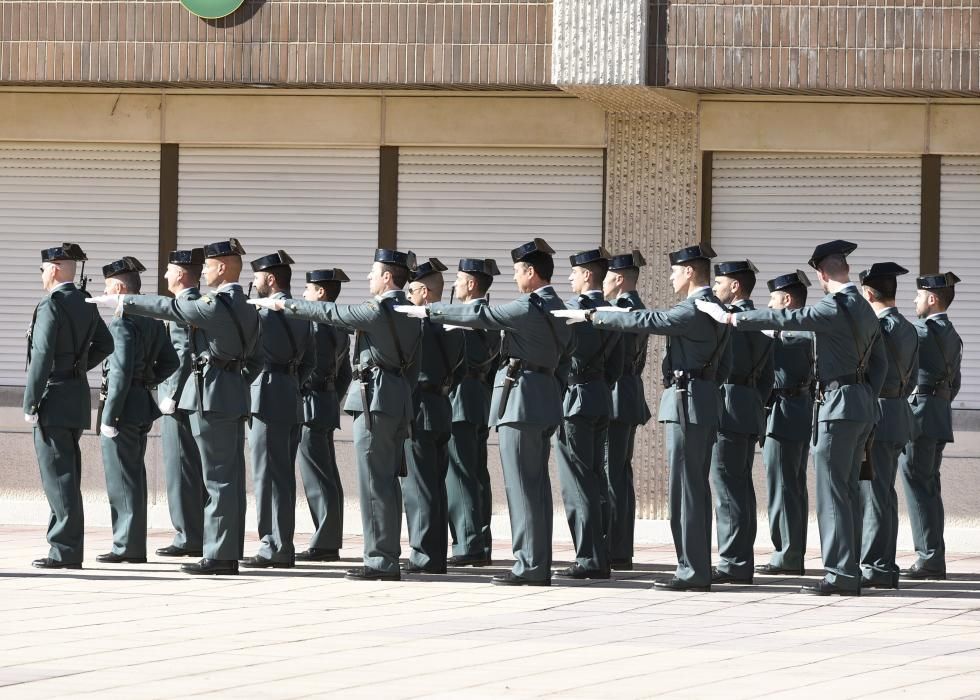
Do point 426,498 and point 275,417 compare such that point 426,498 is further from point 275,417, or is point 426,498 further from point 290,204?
point 290,204

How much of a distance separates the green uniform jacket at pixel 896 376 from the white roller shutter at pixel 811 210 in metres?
3.46

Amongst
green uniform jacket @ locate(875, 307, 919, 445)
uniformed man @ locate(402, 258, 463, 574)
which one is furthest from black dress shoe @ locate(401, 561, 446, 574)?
green uniform jacket @ locate(875, 307, 919, 445)

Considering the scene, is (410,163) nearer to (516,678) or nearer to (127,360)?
(127,360)

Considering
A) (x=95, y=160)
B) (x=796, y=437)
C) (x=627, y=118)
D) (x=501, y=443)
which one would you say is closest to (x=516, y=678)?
(x=501, y=443)

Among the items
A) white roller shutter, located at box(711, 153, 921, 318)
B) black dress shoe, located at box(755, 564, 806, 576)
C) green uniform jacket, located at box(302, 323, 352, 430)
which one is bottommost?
black dress shoe, located at box(755, 564, 806, 576)

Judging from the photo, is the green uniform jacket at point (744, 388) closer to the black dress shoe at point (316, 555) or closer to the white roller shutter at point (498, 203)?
the black dress shoe at point (316, 555)

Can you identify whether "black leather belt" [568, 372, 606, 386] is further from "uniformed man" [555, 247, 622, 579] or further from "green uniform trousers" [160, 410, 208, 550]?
"green uniform trousers" [160, 410, 208, 550]

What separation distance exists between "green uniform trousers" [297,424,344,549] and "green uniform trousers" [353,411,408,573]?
1.21m

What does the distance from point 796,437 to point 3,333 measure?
23.5 feet

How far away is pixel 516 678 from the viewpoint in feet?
23.9

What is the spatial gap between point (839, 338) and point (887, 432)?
41.1 inches

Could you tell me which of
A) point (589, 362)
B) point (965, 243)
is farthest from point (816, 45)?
point (589, 362)

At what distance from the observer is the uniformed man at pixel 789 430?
11.5m

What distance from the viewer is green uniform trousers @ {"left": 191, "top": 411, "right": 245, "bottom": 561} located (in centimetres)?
1077
